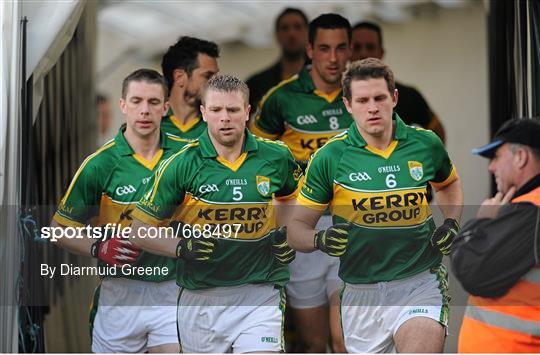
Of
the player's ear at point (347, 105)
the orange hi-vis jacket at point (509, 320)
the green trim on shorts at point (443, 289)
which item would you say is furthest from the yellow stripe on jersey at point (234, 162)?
the orange hi-vis jacket at point (509, 320)

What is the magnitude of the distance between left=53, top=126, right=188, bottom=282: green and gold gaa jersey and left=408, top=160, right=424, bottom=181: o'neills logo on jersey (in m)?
1.09

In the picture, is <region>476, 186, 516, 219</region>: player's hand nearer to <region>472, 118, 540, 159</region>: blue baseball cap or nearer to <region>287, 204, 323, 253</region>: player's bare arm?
<region>472, 118, 540, 159</region>: blue baseball cap

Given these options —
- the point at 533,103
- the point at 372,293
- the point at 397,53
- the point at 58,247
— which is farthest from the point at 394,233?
the point at 397,53

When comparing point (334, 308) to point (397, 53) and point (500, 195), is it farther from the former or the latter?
point (397, 53)

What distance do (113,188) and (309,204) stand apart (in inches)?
36.5

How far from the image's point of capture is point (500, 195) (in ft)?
15.9

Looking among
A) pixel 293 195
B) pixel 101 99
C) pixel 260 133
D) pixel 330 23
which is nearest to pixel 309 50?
pixel 330 23

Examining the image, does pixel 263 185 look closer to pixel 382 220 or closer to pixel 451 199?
pixel 382 220

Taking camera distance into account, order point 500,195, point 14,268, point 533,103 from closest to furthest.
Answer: point 500,195
point 14,268
point 533,103

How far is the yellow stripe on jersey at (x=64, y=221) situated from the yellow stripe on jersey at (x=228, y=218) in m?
0.46

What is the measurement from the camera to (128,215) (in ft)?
17.8

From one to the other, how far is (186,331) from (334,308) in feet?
3.00

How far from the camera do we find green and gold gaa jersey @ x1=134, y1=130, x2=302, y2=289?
17.1 feet

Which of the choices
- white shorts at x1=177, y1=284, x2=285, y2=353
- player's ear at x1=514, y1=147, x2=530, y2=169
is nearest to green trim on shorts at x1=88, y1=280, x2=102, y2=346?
white shorts at x1=177, y1=284, x2=285, y2=353
